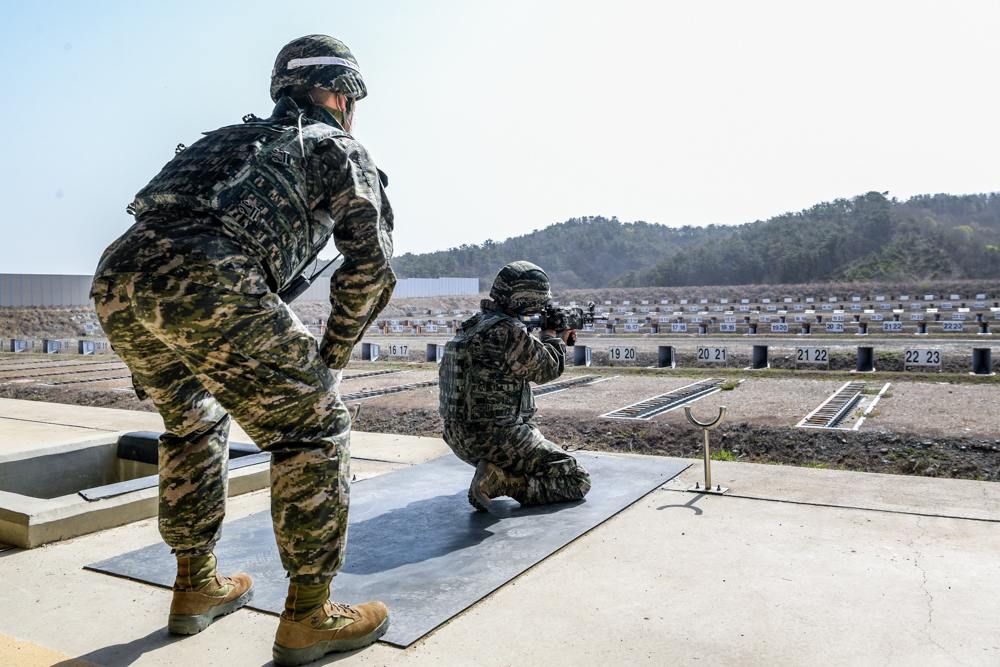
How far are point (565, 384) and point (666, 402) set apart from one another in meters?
2.66

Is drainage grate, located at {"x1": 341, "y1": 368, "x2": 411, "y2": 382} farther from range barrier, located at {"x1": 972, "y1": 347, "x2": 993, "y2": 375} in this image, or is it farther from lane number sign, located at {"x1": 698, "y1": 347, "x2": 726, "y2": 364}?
range barrier, located at {"x1": 972, "y1": 347, "x2": 993, "y2": 375}

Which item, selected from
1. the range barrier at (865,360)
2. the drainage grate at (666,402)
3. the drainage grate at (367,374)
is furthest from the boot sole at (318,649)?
the range barrier at (865,360)

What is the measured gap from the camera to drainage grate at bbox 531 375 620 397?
1089cm

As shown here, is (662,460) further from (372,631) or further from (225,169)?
(225,169)

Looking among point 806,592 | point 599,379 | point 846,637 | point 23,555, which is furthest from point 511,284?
point 599,379

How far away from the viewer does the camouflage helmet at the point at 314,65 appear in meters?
2.58

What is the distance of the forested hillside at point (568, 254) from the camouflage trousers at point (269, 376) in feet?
252

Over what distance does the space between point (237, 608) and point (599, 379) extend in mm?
10217

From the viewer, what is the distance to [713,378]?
40.7 feet

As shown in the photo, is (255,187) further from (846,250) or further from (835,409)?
(846,250)

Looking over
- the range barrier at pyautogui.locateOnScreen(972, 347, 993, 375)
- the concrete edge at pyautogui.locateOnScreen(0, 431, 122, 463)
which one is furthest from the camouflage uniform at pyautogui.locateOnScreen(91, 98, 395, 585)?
the range barrier at pyautogui.locateOnScreen(972, 347, 993, 375)

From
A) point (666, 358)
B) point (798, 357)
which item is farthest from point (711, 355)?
point (798, 357)

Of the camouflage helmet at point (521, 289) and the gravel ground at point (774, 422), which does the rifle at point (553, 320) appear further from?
the gravel ground at point (774, 422)

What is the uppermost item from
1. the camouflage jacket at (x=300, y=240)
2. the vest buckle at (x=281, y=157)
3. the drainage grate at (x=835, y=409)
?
the vest buckle at (x=281, y=157)
